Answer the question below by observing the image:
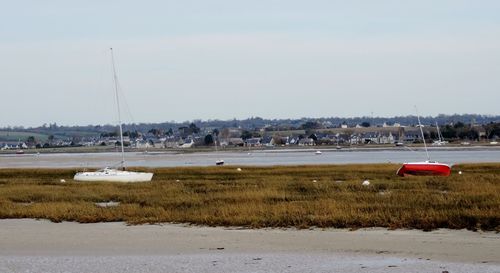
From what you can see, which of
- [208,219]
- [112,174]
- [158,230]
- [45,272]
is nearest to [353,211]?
[208,219]

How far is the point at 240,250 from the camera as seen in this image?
53.5 feet

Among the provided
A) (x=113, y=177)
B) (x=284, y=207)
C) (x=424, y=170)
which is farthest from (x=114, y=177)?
(x=284, y=207)

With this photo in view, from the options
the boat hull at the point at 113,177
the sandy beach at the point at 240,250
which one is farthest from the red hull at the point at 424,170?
the sandy beach at the point at 240,250

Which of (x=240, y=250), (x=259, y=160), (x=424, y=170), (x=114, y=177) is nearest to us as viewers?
(x=240, y=250)

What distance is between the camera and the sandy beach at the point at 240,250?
14.2 meters

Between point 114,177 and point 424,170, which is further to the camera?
point 424,170

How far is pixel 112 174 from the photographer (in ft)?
141

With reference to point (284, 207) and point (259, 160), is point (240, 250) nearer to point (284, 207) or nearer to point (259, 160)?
point (284, 207)

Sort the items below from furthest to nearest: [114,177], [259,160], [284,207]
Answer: [259,160] → [114,177] → [284,207]

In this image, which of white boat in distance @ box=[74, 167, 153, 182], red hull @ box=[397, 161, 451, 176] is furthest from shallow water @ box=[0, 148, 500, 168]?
white boat in distance @ box=[74, 167, 153, 182]

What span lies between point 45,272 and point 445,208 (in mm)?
10645

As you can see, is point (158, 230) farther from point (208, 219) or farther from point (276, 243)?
point (276, 243)

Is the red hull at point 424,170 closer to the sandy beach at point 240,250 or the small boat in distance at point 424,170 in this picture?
the small boat in distance at point 424,170

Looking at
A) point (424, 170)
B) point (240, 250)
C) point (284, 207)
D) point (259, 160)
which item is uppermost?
point (284, 207)
